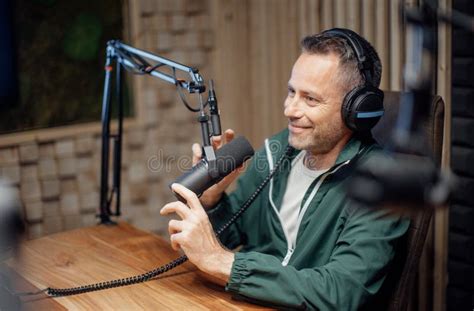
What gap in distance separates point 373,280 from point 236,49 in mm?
1884

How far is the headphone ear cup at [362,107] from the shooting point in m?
1.92

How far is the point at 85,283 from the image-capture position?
191cm

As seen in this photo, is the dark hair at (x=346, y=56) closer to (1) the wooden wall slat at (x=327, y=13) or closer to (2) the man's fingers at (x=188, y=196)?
(2) the man's fingers at (x=188, y=196)

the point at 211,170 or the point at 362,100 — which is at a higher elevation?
the point at 362,100

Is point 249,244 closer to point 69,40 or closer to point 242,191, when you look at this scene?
point 242,191

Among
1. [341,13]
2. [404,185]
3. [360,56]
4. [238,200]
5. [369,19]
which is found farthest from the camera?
[341,13]

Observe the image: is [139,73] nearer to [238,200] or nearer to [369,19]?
[238,200]

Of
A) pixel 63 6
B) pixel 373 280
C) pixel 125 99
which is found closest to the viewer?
pixel 373 280

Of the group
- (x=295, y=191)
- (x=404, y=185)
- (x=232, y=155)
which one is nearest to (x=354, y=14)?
(x=295, y=191)

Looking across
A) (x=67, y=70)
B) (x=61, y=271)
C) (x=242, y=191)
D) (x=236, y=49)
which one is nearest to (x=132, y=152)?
(x=67, y=70)

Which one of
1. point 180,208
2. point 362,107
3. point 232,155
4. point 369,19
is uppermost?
point 369,19

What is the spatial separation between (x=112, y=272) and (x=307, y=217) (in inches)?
23.5

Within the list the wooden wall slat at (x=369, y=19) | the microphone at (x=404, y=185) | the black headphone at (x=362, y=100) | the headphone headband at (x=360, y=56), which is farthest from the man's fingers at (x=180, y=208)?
the wooden wall slat at (x=369, y=19)

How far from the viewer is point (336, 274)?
5.65 feet
